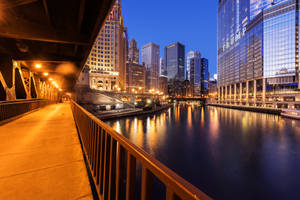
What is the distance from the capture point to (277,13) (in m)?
54.8

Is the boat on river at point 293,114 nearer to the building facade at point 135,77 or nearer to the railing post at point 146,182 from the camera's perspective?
the railing post at point 146,182

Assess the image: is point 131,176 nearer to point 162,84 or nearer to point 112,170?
point 112,170

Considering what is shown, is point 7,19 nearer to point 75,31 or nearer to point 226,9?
point 75,31

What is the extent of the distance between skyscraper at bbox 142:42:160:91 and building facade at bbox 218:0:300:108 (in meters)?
89.8

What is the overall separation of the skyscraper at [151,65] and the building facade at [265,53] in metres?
89.8

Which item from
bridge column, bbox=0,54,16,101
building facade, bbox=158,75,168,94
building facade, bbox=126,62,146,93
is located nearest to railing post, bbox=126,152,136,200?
bridge column, bbox=0,54,16,101

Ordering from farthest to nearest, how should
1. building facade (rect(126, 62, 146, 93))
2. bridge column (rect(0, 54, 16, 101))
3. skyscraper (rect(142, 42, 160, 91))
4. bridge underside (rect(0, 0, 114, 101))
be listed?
skyscraper (rect(142, 42, 160, 91))
building facade (rect(126, 62, 146, 93))
bridge column (rect(0, 54, 16, 101))
bridge underside (rect(0, 0, 114, 101))

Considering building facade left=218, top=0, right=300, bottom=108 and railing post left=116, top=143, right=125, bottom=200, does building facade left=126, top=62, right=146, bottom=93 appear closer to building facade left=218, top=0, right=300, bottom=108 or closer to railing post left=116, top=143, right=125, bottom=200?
building facade left=218, top=0, right=300, bottom=108

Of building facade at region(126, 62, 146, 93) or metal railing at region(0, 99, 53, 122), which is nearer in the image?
metal railing at region(0, 99, 53, 122)

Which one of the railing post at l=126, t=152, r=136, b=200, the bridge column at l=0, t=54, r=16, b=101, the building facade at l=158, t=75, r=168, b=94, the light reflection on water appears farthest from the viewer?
the building facade at l=158, t=75, r=168, b=94

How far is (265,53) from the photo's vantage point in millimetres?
56906

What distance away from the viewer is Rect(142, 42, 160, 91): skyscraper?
15712 cm

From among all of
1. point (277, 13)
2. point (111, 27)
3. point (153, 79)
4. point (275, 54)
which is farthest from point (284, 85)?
point (153, 79)

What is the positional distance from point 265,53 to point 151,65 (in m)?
131
